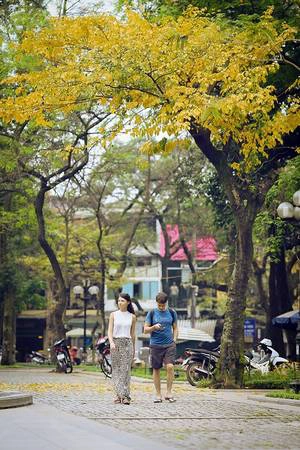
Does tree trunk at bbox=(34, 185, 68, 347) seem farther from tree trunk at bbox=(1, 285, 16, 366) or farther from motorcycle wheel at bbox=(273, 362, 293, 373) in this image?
motorcycle wheel at bbox=(273, 362, 293, 373)

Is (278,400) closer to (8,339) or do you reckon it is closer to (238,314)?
Result: (238,314)

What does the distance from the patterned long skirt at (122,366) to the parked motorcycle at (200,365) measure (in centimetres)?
733

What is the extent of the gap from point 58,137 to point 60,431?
22.9 m

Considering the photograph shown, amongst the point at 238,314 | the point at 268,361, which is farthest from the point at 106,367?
the point at 238,314

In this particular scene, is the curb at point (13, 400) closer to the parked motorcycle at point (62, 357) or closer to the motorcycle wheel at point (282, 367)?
the motorcycle wheel at point (282, 367)

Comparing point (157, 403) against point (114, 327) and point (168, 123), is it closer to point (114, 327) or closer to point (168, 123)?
point (114, 327)

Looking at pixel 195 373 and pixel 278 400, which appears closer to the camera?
pixel 278 400

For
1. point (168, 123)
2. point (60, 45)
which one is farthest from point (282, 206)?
point (60, 45)

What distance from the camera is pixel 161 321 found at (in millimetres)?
14922

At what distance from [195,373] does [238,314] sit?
2.48 m

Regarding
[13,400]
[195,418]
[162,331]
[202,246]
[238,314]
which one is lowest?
[195,418]

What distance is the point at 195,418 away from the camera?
12141 millimetres

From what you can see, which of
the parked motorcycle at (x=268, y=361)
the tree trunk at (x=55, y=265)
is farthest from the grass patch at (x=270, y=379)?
the tree trunk at (x=55, y=265)

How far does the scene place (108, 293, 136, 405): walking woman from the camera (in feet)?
46.7
